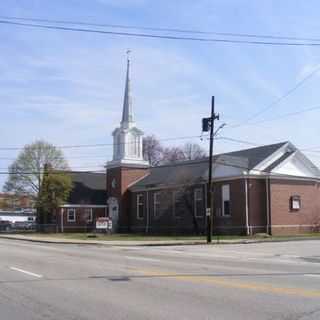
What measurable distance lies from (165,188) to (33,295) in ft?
157

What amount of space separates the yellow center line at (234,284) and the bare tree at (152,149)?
82.5 metres

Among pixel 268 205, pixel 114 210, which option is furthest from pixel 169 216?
pixel 268 205

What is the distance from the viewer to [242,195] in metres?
50.1

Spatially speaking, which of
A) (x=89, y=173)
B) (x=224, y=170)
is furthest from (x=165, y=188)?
(x=89, y=173)

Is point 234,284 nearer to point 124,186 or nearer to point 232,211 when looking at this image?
point 232,211

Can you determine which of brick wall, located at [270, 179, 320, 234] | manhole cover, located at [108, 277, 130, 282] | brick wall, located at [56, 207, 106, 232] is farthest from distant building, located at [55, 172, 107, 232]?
manhole cover, located at [108, 277, 130, 282]

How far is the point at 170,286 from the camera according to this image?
46.4ft

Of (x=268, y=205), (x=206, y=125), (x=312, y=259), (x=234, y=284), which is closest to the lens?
(x=234, y=284)

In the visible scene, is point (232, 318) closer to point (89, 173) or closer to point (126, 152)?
point (126, 152)

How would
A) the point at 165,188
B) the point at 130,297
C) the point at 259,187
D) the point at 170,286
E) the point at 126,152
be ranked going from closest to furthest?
1. the point at 130,297
2. the point at 170,286
3. the point at 259,187
4. the point at 165,188
5. the point at 126,152

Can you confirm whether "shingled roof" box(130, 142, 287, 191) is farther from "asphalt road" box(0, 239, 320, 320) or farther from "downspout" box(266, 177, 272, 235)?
"asphalt road" box(0, 239, 320, 320)

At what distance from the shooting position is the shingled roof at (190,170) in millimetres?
53000

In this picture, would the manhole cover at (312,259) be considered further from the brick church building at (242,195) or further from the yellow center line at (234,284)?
the brick church building at (242,195)

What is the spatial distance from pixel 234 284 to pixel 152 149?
87.7 meters
